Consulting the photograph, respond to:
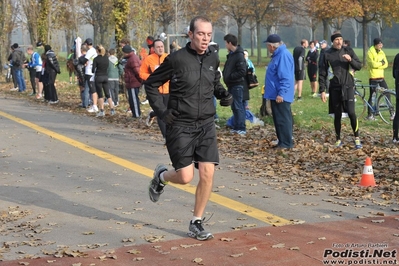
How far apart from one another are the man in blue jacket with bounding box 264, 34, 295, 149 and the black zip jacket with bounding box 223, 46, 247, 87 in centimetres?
187

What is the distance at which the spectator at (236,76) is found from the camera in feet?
51.5

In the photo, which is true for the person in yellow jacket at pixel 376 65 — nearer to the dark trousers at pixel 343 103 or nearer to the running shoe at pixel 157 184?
the dark trousers at pixel 343 103

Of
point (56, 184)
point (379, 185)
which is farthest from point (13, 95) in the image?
point (379, 185)

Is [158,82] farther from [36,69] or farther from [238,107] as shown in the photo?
[36,69]

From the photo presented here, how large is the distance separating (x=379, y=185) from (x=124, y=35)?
55.8 feet

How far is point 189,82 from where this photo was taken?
768 centimetres

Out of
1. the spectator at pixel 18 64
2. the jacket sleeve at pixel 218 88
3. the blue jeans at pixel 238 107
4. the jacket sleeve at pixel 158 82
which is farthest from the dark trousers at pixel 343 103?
the spectator at pixel 18 64

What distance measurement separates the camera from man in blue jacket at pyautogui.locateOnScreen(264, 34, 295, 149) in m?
13.5

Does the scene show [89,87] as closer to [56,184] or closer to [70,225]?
[56,184]

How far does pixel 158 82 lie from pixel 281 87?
233 inches

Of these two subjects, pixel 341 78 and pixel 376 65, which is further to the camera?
pixel 376 65

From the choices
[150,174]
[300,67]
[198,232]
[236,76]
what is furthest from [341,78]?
[300,67]

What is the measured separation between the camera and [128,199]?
9773 millimetres

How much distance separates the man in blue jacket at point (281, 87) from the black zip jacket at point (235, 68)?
187 centimetres
